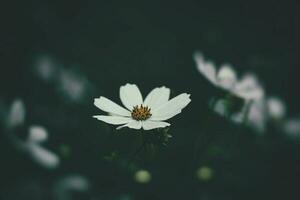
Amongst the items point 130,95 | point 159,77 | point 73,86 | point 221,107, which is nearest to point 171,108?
point 130,95

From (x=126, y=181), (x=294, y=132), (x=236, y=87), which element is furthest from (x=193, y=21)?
(x=126, y=181)

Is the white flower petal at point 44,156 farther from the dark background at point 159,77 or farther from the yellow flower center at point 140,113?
the yellow flower center at point 140,113

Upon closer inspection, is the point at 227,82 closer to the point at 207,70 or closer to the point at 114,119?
the point at 207,70

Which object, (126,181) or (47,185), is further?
(47,185)

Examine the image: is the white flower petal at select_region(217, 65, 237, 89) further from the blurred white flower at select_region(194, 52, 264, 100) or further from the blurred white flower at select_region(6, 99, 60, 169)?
the blurred white flower at select_region(6, 99, 60, 169)

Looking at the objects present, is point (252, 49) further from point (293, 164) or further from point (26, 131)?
point (26, 131)

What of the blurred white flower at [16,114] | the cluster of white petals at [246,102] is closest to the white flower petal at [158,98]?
the cluster of white petals at [246,102]
